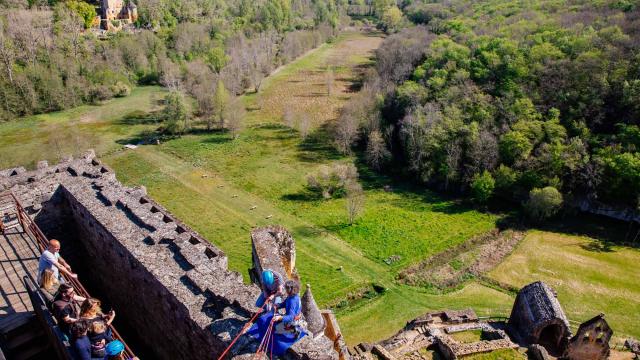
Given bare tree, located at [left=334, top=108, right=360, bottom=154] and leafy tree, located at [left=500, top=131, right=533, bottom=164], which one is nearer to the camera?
leafy tree, located at [left=500, top=131, right=533, bottom=164]

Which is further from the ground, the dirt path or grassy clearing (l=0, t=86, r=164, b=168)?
the dirt path

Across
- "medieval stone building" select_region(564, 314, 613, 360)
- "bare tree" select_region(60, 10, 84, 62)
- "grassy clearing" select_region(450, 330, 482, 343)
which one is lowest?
"grassy clearing" select_region(450, 330, 482, 343)

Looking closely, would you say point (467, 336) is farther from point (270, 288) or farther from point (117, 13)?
point (117, 13)

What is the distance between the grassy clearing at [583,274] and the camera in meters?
28.0

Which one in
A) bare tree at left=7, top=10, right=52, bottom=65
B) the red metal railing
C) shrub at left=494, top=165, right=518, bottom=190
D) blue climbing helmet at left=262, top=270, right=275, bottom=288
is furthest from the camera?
bare tree at left=7, top=10, right=52, bottom=65

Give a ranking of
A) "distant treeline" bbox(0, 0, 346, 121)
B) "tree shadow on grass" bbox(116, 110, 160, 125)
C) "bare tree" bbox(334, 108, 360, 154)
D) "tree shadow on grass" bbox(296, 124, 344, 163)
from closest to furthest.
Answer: "bare tree" bbox(334, 108, 360, 154)
"tree shadow on grass" bbox(296, 124, 344, 163)
"tree shadow on grass" bbox(116, 110, 160, 125)
"distant treeline" bbox(0, 0, 346, 121)

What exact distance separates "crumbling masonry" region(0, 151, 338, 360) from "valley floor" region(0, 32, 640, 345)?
14.0 metres

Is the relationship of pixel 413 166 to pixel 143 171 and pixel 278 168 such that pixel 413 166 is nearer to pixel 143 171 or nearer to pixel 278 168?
pixel 278 168

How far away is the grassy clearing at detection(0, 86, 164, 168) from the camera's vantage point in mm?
50881

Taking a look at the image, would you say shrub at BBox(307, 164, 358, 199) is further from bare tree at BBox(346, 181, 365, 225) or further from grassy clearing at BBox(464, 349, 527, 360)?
grassy clearing at BBox(464, 349, 527, 360)

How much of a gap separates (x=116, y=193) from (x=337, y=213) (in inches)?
974

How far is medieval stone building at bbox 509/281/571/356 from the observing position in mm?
23078

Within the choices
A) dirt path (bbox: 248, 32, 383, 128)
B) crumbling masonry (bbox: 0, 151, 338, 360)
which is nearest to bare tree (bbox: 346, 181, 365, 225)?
dirt path (bbox: 248, 32, 383, 128)

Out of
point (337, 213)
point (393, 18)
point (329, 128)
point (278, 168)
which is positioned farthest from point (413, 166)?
point (393, 18)
